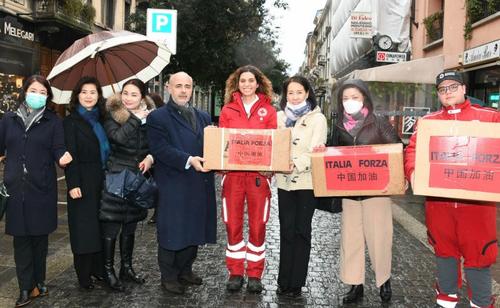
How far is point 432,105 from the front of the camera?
1242cm

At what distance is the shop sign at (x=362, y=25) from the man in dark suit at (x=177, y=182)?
14519 millimetres

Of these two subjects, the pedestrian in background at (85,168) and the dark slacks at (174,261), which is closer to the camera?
the pedestrian in background at (85,168)

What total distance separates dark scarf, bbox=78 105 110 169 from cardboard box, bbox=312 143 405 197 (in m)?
1.89

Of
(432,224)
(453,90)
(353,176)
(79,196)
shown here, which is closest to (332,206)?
(353,176)

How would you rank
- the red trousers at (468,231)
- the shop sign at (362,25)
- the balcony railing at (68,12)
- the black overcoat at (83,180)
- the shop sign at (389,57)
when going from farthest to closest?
the shop sign at (362,25), the balcony railing at (68,12), the shop sign at (389,57), the black overcoat at (83,180), the red trousers at (468,231)

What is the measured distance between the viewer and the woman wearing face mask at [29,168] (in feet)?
14.1

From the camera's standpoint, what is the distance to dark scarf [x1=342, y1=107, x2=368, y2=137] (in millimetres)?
4434

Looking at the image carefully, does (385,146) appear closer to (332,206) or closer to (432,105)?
(332,206)

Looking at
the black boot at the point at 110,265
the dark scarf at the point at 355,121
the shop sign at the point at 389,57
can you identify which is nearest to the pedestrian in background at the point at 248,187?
the dark scarf at the point at 355,121

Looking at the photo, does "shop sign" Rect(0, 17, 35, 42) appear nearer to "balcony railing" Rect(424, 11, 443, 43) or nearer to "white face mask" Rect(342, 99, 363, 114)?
"white face mask" Rect(342, 99, 363, 114)

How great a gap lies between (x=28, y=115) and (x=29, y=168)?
452mm

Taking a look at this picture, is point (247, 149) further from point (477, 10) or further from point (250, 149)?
point (477, 10)

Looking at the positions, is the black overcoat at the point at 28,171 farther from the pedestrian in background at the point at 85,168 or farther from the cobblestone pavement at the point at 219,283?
the cobblestone pavement at the point at 219,283

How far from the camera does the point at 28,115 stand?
4.36 metres
